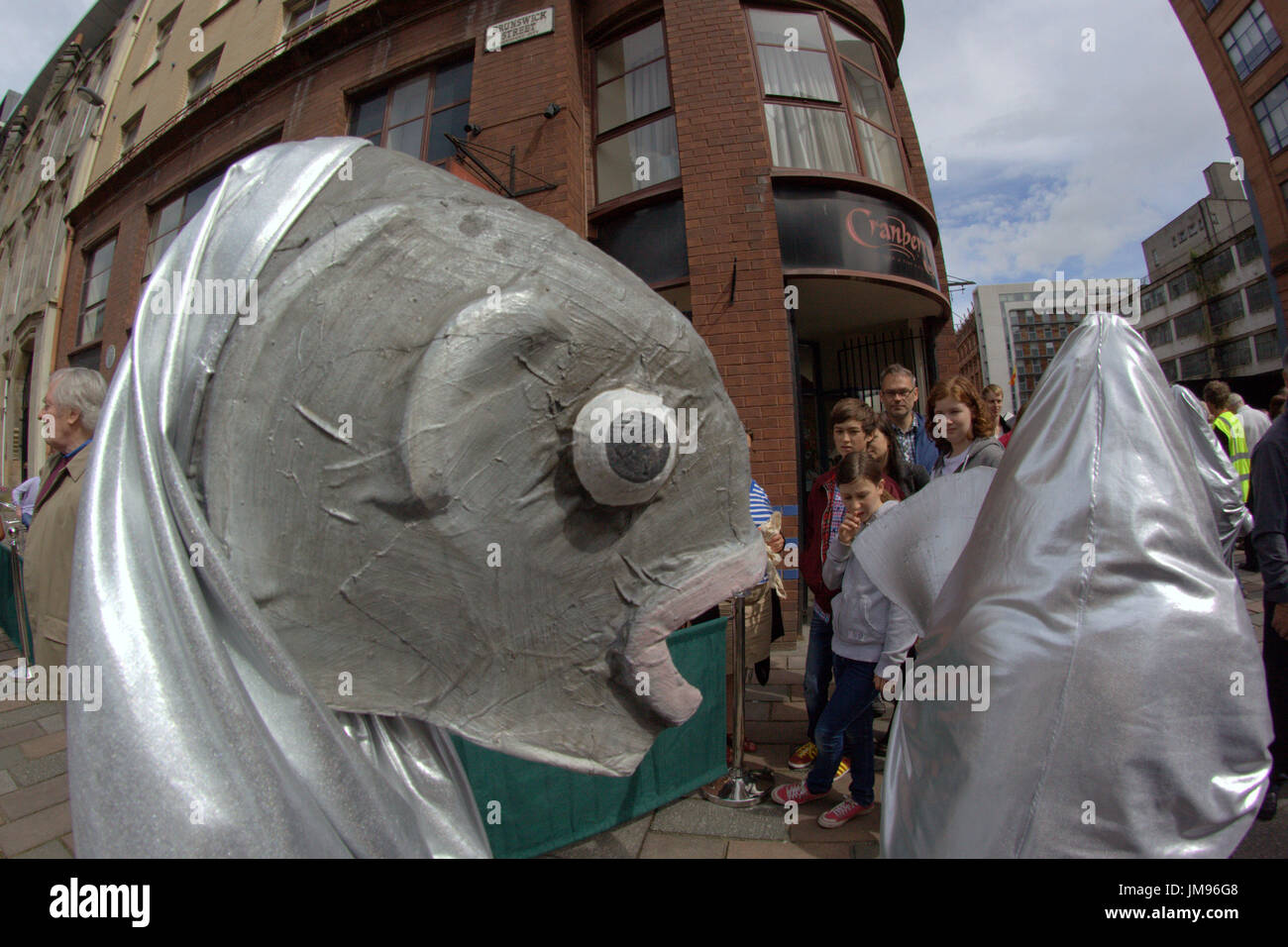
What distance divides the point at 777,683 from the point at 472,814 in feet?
14.6

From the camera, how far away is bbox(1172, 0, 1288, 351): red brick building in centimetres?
2100

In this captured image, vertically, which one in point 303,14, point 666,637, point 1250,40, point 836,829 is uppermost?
point 1250,40

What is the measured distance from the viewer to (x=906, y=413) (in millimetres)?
4148

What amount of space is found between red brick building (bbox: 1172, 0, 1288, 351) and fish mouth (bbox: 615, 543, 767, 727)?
3033 cm

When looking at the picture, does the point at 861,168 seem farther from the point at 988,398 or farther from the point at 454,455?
the point at 454,455

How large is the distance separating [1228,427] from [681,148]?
6.51 m

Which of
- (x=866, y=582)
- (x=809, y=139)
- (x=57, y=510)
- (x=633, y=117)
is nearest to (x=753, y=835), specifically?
(x=866, y=582)

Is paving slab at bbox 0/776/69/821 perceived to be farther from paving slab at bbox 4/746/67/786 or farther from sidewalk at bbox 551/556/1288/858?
sidewalk at bbox 551/556/1288/858

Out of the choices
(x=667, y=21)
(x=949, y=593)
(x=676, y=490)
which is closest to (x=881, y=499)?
(x=949, y=593)

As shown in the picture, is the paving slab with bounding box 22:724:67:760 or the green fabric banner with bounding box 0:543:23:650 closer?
the paving slab with bounding box 22:724:67:760

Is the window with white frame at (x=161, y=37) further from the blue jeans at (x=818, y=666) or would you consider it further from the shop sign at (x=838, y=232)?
the blue jeans at (x=818, y=666)

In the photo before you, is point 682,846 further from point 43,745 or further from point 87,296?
point 87,296

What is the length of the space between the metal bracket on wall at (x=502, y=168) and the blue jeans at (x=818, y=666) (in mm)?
5999

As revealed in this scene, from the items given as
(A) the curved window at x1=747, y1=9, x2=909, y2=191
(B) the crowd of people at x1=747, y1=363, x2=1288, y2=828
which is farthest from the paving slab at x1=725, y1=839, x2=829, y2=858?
(A) the curved window at x1=747, y1=9, x2=909, y2=191
